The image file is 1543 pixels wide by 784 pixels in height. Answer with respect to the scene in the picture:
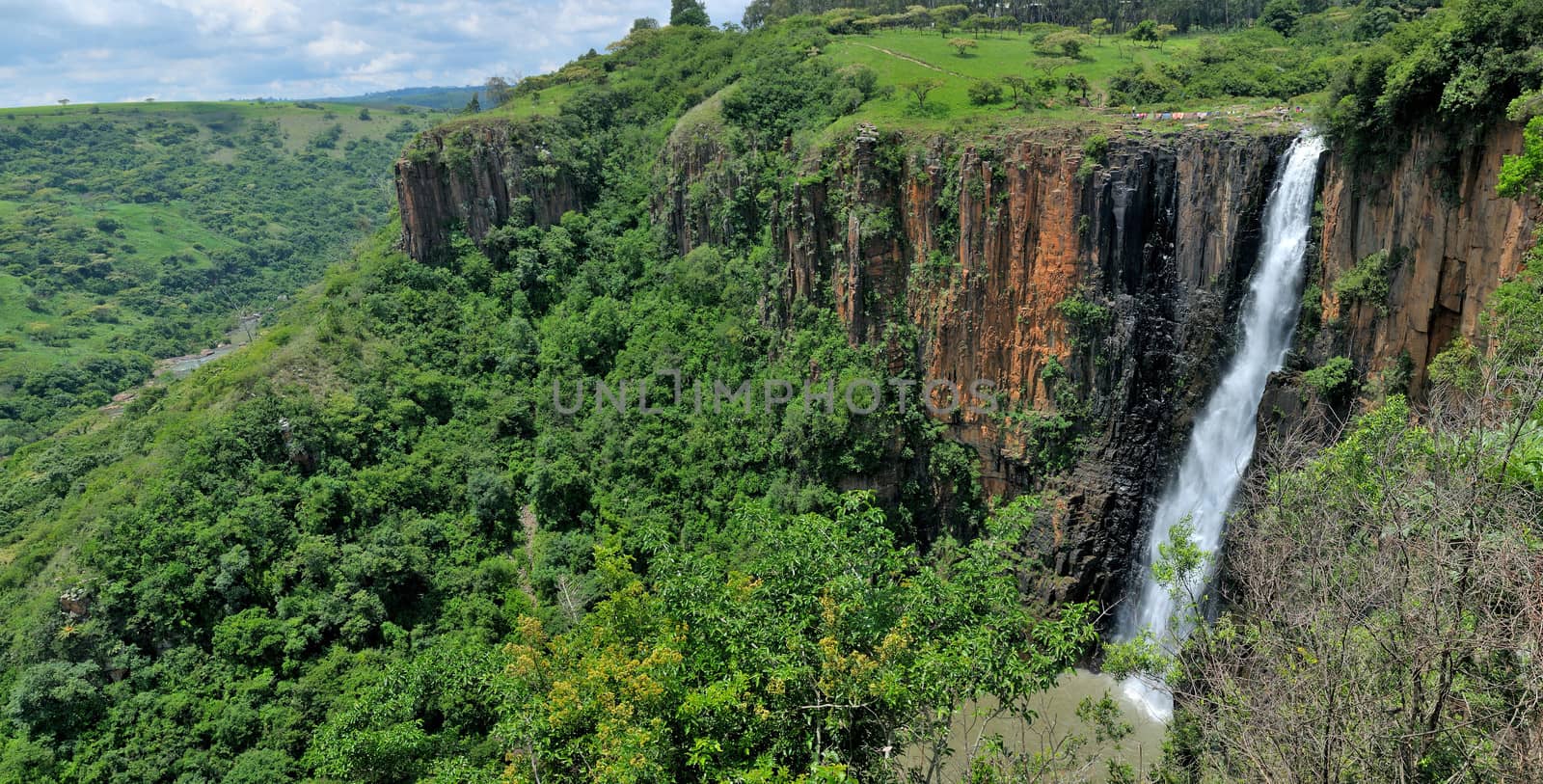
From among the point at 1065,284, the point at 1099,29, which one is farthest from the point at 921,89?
the point at 1099,29

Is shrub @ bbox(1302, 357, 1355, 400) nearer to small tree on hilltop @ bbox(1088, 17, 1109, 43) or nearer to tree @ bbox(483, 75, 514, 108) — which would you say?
small tree on hilltop @ bbox(1088, 17, 1109, 43)

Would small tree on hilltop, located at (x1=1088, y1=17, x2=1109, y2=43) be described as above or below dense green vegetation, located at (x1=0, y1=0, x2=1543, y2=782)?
above

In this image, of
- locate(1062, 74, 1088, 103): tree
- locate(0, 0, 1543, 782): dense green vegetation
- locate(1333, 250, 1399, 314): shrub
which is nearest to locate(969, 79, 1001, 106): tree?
locate(0, 0, 1543, 782): dense green vegetation

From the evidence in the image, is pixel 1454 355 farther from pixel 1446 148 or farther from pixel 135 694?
pixel 135 694

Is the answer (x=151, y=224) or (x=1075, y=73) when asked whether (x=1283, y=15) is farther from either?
(x=151, y=224)

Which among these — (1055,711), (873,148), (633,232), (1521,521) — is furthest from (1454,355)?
(633,232)
